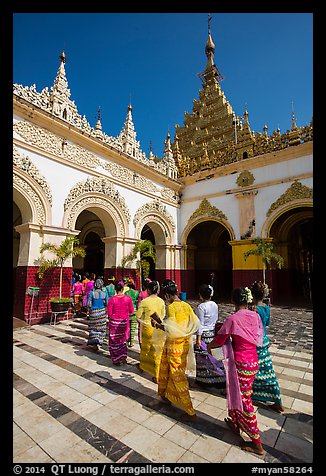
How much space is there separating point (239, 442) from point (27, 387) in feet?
8.95

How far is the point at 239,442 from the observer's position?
2092 mm

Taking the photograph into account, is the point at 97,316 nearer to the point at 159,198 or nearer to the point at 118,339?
the point at 118,339

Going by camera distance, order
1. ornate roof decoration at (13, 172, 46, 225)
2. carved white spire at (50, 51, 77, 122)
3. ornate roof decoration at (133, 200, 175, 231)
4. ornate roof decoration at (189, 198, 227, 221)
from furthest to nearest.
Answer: ornate roof decoration at (189, 198, 227, 221)
ornate roof decoration at (133, 200, 175, 231)
carved white spire at (50, 51, 77, 122)
ornate roof decoration at (13, 172, 46, 225)

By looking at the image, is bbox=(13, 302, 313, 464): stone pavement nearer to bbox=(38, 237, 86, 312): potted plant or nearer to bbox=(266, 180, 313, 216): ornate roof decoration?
bbox=(38, 237, 86, 312): potted plant

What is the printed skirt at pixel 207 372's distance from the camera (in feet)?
10.5

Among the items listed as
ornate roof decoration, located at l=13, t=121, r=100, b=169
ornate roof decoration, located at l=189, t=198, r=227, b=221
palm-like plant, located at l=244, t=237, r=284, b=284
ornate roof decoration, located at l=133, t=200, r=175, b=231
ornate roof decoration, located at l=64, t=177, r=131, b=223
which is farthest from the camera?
ornate roof decoration, located at l=189, t=198, r=227, b=221

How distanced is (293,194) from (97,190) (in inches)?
309

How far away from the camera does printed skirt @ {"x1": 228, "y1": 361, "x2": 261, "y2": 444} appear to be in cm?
205

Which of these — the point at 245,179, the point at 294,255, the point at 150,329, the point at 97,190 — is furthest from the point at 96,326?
the point at 294,255

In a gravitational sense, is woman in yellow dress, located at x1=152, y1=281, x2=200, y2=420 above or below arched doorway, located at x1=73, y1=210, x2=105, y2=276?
below

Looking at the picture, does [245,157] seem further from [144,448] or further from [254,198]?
[144,448]

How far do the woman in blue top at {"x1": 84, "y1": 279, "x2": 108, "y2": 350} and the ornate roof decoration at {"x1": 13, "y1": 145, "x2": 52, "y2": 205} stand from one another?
12.5 feet

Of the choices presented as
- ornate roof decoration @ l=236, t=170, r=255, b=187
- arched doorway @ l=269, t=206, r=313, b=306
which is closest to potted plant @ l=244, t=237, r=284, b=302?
arched doorway @ l=269, t=206, r=313, b=306

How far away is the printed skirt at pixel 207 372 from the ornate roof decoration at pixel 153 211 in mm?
7341
